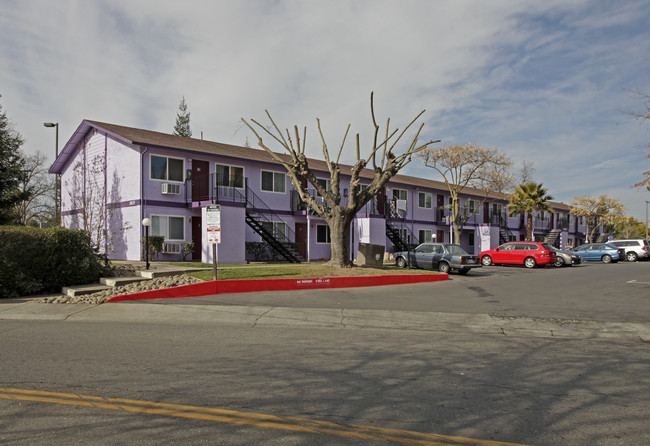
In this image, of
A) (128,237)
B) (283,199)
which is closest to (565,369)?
(128,237)

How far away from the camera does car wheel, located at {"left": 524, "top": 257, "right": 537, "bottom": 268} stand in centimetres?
2798

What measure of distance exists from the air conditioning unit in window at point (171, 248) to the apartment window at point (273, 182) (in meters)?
6.54

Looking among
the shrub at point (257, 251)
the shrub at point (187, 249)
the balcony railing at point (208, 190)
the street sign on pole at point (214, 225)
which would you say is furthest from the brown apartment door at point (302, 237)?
the street sign on pole at point (214, 225)

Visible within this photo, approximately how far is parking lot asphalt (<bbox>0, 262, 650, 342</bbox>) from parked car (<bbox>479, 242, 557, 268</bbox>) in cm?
1401

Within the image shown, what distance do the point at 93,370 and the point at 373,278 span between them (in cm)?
1169

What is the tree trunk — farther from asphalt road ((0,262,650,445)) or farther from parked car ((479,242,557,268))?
parked car ((479,242,557,268))

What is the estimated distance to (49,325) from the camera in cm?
935

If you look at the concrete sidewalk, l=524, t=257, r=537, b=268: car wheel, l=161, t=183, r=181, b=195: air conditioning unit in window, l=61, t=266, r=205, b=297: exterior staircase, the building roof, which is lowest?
the concrete sidewalk

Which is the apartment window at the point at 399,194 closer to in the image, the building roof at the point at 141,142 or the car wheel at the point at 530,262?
the building roof at the point at 141,142

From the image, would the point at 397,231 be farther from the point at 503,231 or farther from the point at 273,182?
the point at 503,231

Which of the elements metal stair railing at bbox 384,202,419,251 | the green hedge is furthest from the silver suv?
the green hedge

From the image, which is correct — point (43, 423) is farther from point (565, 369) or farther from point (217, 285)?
point (217, 285)

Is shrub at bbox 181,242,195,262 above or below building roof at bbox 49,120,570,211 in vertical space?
below

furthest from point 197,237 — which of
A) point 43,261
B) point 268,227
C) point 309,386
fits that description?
point 309,386
